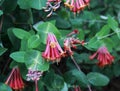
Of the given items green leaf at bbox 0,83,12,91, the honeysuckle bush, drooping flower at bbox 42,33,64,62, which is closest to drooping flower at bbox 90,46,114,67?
the honeysuckle bush

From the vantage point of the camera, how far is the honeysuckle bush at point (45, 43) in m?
1.32

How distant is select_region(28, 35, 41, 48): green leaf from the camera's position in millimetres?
1312

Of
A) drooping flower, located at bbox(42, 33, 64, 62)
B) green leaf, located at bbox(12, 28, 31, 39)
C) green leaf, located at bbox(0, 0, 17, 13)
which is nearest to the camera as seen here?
drooping flower, located at bbox(42, 33, 64, 62)

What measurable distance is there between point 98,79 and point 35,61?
1.27 feet

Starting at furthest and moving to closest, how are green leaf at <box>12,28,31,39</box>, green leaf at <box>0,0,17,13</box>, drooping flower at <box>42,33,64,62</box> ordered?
green leaf at <box>0,0,17,13</box> < green leaf at <box>12,28,31,39</box> < drooping flower at <box>42,33,64,62</box>

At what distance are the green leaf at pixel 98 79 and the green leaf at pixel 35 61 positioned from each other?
0.35m

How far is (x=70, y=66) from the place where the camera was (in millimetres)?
1669

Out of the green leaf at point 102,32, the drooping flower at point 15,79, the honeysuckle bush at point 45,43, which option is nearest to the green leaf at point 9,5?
the honeysuckle bush at point 45,43

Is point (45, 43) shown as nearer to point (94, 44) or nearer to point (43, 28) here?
point (43, 28)

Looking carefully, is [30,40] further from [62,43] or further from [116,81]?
[116,81]

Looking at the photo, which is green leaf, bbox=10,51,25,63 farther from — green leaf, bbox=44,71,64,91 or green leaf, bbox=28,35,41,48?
green leaf, bbox=44,71,64,91

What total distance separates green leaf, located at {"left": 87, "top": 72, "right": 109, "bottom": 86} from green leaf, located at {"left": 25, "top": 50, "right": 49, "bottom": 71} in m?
0.35

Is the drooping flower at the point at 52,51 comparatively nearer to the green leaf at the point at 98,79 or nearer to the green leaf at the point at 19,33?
the green leaf at the point at 19,33

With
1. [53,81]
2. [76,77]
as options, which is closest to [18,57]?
[53,81]
